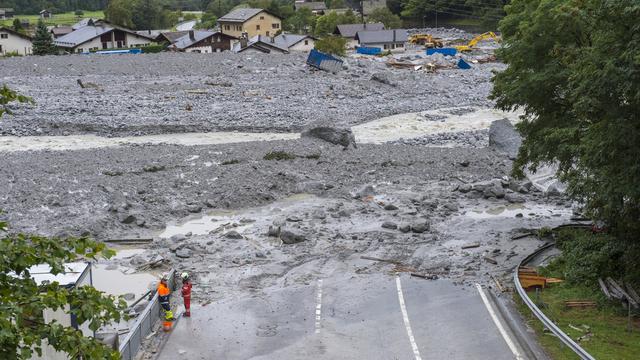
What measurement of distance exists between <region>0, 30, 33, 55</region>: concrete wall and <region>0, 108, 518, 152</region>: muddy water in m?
49.2

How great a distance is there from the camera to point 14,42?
284 feet

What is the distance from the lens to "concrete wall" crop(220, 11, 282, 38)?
102 m

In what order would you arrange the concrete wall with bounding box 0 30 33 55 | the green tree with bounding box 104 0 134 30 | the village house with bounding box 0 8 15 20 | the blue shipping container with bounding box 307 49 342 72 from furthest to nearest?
the village house with bounding box 0 8 15 20, the green tree with bounding box 104 0 134 30, the concrete wall with bounding box 0 30 33 55, the blue shipping container with bounding box 307 49 342 72

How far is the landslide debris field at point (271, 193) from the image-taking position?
21.5 metres

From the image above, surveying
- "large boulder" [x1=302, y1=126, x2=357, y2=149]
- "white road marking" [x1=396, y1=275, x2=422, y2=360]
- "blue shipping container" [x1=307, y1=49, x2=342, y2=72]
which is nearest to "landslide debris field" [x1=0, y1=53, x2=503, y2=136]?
"blue shipping container" [x1=307, y1=49, x2=342, y2=72]

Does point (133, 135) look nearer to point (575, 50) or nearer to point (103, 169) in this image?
point (103, 169)

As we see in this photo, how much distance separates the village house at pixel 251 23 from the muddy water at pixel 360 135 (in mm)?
55255

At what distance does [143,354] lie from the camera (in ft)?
48.8

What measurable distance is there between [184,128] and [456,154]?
640 inches

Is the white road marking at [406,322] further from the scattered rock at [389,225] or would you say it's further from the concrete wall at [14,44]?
the concrete wall at [14,44]

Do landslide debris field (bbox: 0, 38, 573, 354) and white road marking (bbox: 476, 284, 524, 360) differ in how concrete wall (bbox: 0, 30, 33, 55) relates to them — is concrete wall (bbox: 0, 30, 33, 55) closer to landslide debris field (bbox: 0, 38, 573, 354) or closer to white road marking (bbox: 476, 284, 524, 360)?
landslide debris field (bbox: 0, 38, 573, 354)

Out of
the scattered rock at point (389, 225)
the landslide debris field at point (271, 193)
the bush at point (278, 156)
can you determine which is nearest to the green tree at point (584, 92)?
the landslide debris field at point (271, 193)

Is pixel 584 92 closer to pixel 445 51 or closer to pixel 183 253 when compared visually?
pixel 183 253

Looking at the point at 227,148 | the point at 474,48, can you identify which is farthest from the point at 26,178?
the point at 474,48
